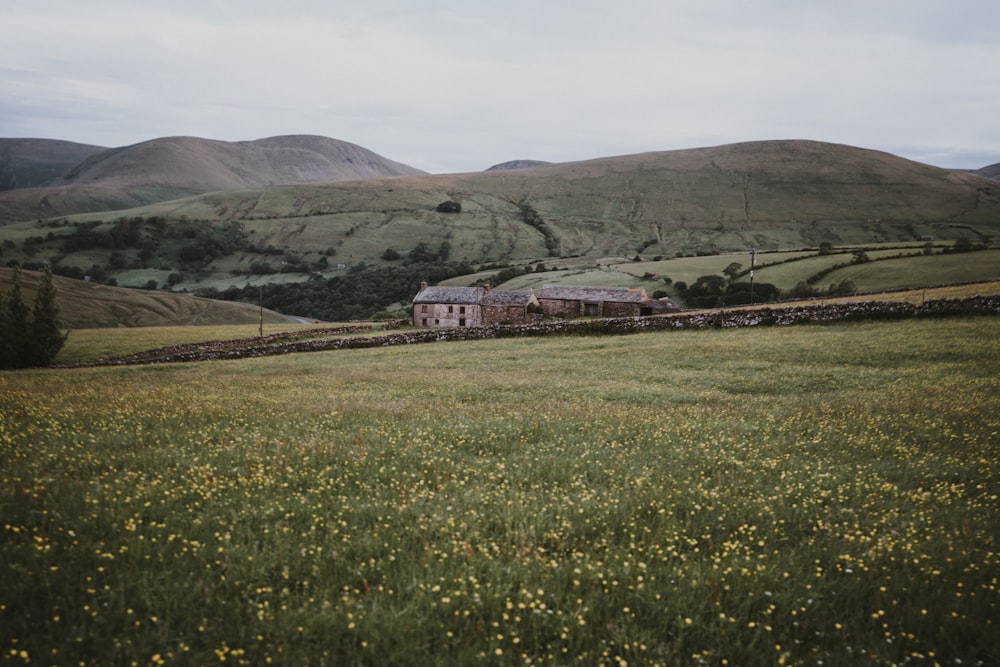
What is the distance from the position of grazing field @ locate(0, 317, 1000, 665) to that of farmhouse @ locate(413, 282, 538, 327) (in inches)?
2816

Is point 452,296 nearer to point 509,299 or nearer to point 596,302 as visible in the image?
point 509,299

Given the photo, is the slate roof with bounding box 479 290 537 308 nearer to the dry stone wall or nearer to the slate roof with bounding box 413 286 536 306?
the slate roof with bounding box 413 286 536 306

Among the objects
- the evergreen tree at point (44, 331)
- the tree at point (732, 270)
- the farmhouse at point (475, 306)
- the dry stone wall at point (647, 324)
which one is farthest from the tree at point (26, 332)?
the tree at point (732, 270)

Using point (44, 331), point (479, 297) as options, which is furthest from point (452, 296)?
point (44, 331)

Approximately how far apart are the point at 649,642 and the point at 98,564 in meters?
6.01

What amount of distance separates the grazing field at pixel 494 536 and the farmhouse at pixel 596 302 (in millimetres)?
68620

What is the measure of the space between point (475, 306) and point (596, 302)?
67.5ft

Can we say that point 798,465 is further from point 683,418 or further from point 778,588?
point 778,588

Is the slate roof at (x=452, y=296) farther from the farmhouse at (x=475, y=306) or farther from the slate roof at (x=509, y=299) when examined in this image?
the slate roof at (x=509, y=299)

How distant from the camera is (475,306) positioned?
3388 inches

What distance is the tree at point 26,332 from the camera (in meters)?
48.3

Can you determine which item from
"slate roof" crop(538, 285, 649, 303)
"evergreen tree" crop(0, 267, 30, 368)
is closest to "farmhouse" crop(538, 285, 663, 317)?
"slate roof" crop(538, 285, 649, 303)

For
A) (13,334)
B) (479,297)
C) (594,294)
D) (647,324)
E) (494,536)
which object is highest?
(594,294)

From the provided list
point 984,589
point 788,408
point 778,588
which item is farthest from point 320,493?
point 788,408
